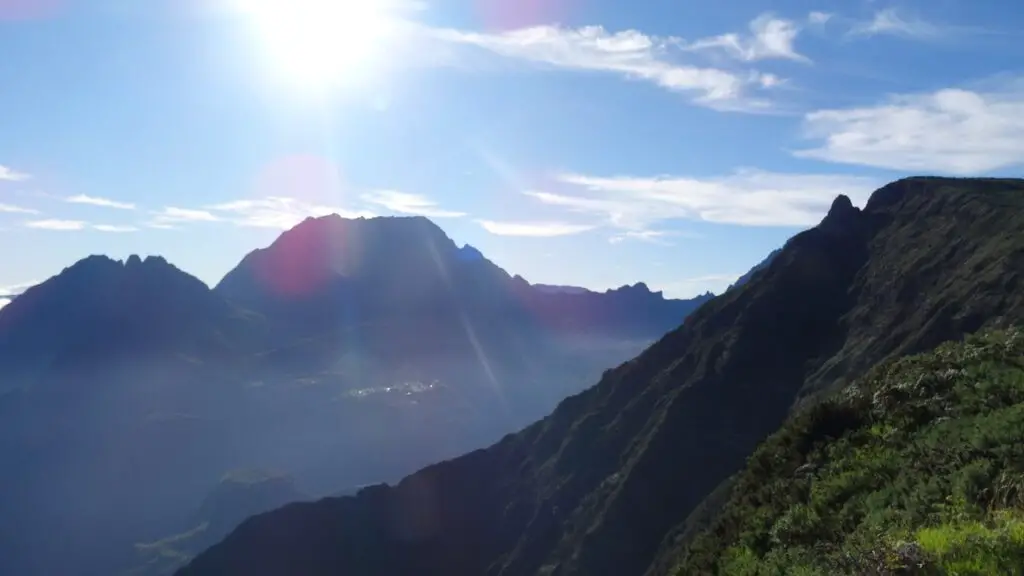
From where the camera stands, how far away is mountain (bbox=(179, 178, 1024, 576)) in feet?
Answer: 248

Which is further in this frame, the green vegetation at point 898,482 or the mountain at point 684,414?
the mountain at point 684,414

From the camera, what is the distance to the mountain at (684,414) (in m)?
75.7

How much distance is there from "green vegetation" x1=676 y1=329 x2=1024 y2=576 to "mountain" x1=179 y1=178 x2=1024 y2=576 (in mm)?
37433

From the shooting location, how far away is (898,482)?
52.1 feet

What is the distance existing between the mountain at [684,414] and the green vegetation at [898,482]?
37433 mm

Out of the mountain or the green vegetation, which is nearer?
the green vegetation

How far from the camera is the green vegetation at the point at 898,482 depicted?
11.2 m

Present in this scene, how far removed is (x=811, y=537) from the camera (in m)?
15.4

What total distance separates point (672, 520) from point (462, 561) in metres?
32.9

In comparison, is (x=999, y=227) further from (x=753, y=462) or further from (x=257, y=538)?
(x=257, y=538)

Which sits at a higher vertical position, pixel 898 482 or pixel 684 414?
pixel 898 482

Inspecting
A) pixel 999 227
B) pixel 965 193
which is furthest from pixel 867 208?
pixel 999 227

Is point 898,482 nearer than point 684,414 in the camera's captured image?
Yes

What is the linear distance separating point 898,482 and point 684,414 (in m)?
73.1
